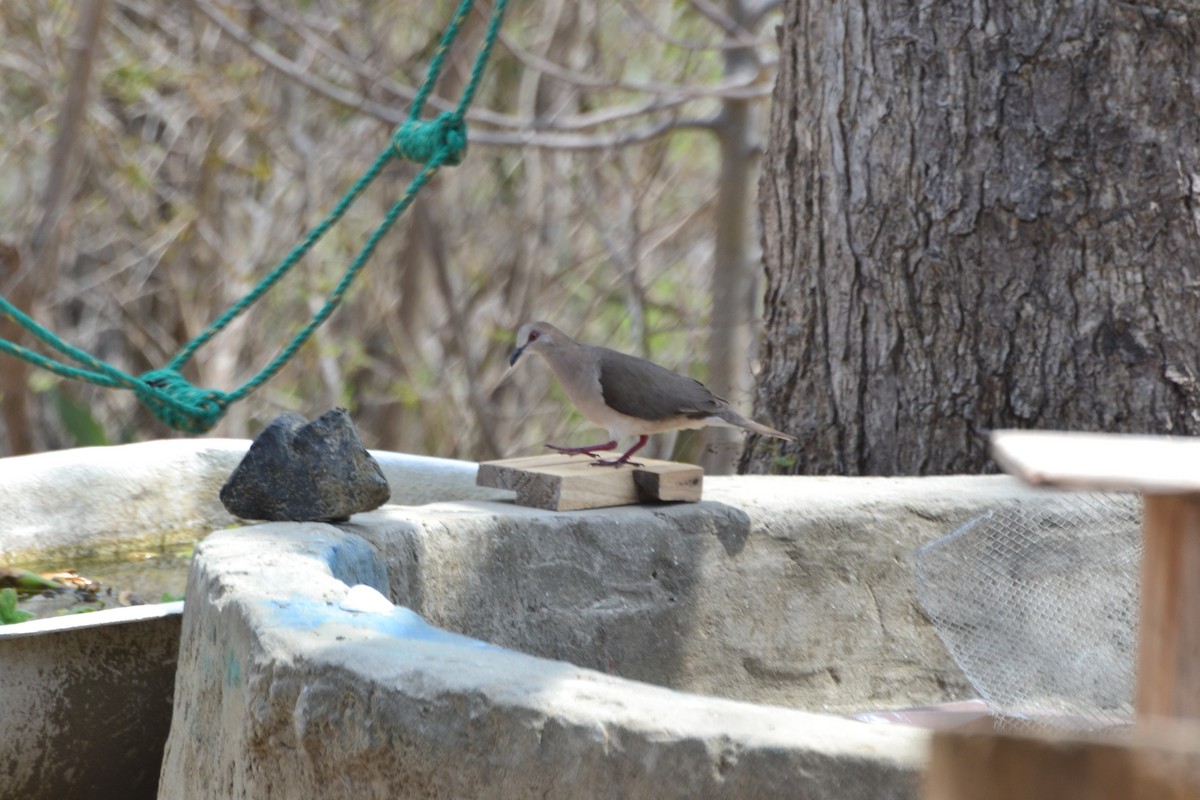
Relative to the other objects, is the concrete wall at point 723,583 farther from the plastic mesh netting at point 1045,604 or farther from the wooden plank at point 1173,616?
the wooden plank at point 1173,616

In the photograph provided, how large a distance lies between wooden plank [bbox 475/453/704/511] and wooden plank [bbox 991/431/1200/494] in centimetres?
190

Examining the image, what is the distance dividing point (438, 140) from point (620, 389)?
3.29 feet

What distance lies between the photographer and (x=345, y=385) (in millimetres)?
9273

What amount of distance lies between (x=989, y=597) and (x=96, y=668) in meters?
1.87

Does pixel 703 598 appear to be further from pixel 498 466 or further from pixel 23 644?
pixel 23 644

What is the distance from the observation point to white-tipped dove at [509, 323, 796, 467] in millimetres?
3287

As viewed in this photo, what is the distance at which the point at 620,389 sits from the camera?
3.29 m

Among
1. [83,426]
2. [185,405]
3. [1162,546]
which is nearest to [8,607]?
[185,405]

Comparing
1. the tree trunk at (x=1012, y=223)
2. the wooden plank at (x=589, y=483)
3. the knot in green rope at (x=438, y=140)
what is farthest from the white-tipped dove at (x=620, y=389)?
the knot in green rope at (x=438, y=140)

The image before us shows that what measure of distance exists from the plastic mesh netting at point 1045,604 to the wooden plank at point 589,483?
552mm

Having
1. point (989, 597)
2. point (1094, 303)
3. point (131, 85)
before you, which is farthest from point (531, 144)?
point (989, 597)

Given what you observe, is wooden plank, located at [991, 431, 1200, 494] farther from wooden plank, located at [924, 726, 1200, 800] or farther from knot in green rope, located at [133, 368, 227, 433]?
knot in green rope, located at [133, 368, 227, 433]

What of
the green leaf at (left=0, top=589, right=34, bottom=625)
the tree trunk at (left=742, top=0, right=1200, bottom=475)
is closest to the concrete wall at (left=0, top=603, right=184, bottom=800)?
the green leaf at (left=0, top=589, right=34, bottom=625)

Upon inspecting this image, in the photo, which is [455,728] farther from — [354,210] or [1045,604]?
[354,210]
